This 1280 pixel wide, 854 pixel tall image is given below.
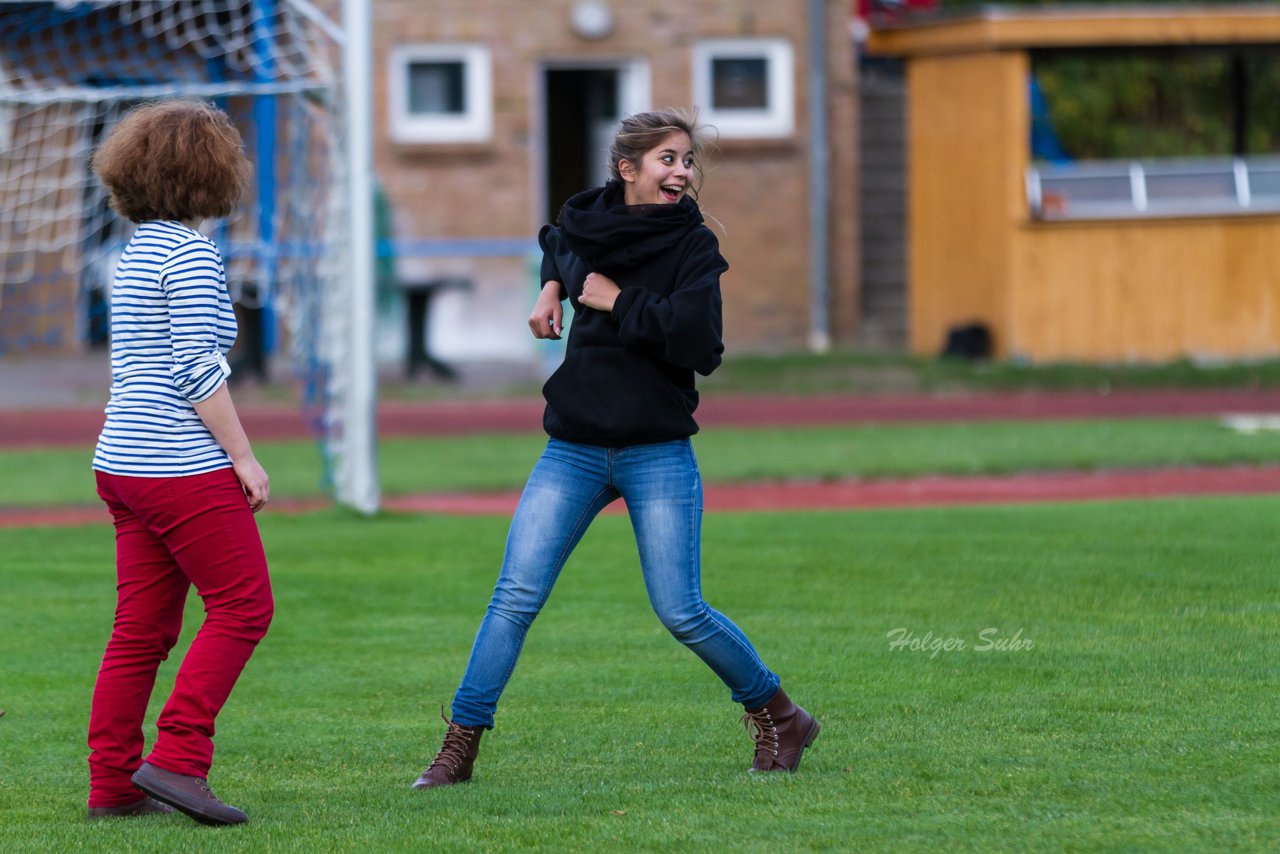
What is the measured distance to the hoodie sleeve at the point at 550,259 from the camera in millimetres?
5328

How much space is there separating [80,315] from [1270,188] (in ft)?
41.5

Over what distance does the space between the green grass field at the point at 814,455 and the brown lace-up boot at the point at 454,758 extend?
781 cm

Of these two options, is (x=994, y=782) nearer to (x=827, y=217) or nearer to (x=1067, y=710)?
(x=1067, y=710)

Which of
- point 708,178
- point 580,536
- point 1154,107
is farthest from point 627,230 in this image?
point 1154,107

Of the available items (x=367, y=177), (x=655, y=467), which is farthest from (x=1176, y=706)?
(x=367, y=177)

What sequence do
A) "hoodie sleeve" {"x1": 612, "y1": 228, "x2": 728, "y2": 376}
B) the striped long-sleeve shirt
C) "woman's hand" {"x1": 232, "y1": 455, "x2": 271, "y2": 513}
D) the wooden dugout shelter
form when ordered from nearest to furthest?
1. the striped long-sleeve shirt
2. "woman's hand" {"x1": 232, "y1": 455, "x2": 271, "y2": 513}
3. "hoodie sleeve" {"x1": 612, "y1": 228, "x2": 728, "y2": 376}
4. the wooden dugout shelter

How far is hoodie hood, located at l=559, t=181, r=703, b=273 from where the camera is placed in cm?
514

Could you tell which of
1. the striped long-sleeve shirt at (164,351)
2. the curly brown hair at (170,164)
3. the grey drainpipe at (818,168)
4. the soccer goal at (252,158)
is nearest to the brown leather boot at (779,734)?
the striped long-sleeve shirt at (164,351)

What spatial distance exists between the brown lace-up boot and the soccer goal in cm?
633

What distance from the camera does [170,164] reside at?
479cm

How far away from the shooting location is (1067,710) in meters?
5.94

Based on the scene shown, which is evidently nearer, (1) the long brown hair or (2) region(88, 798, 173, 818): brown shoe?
(2) region(88, 798, 173, 818): brown shoe

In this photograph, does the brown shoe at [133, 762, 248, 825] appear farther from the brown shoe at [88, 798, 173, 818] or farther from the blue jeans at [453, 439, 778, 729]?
the blue jeans at [453, 439, 778, 729]

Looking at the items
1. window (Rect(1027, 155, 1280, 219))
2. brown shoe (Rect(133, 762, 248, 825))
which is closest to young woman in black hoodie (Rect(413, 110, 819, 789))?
brown shoe (Rect(133, 762, 248, 825))
